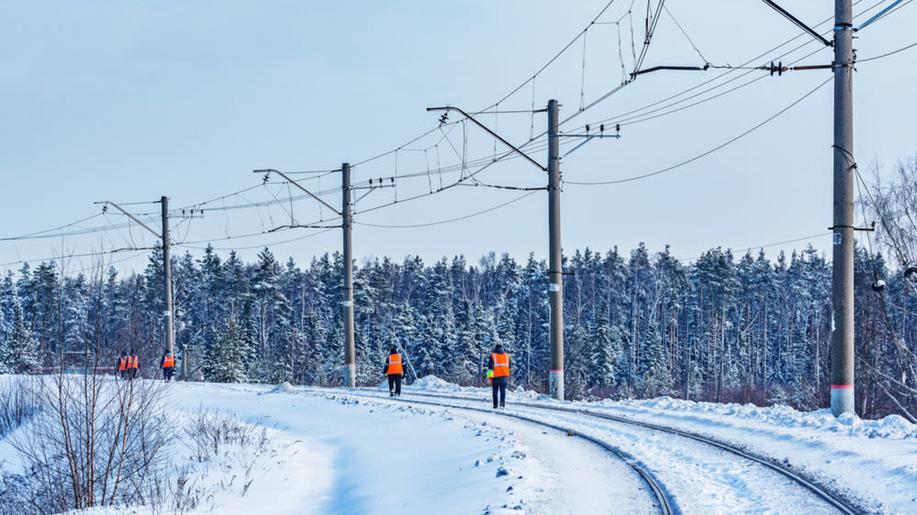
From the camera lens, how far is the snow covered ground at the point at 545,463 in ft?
34.9

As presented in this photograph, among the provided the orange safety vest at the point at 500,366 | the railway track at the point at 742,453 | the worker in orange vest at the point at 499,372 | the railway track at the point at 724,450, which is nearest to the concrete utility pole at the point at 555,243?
the railway track at the point at 724,450

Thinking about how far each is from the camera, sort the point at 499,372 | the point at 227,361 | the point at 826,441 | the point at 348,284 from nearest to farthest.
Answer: the point at 826,441
the point at 499,372
the point at 348,284
the point at 227,361

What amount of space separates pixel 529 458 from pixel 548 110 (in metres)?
16.5

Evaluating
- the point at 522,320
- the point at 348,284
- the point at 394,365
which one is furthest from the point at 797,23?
the point at 522,320

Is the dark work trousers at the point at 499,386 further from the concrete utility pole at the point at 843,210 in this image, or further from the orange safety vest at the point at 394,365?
the concrete utility pole at the point at 843,210

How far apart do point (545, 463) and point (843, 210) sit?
796 cm

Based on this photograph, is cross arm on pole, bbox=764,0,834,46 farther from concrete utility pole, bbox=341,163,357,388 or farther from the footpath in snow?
concrete utility pole, bbox=341,163,357,388

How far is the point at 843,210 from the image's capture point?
55.9ft

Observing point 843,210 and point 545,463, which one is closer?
point 545,463

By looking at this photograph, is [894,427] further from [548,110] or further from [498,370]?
[548,110]

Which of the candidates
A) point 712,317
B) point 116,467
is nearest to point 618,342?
point 712,317

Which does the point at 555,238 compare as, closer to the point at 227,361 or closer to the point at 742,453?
the point at 742,453

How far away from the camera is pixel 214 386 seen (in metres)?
36.1

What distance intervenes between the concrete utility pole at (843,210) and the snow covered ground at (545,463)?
1057 mm
